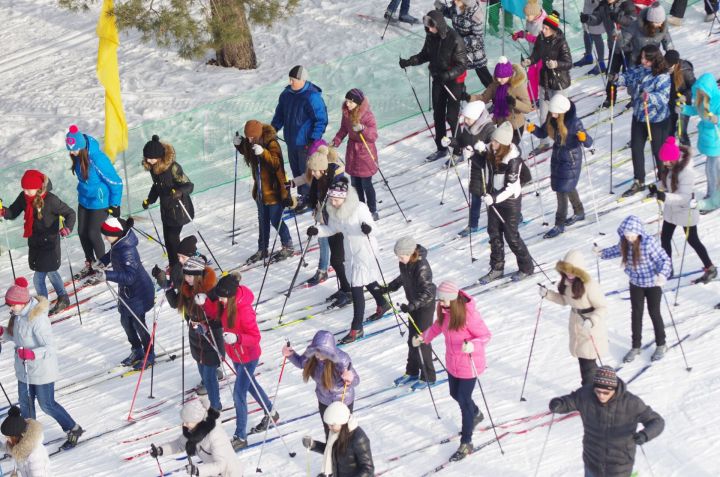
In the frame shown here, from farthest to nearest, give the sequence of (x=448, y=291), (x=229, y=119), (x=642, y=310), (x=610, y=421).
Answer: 1. (x=229, y=119)
2. (x=642, y=310)
3. (x=448, y=291)
4. (x=610, y=421)

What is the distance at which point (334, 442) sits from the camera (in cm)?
822

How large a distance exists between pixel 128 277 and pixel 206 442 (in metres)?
2.97

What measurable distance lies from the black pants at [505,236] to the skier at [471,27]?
3386 mm

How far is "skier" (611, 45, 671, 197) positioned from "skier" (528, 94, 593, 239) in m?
0.69

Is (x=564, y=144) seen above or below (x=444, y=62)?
below

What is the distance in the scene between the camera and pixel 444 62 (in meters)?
14.0

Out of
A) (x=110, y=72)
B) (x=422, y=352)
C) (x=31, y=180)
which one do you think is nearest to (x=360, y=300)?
(x=422, y=352)

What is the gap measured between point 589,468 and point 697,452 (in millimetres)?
1297

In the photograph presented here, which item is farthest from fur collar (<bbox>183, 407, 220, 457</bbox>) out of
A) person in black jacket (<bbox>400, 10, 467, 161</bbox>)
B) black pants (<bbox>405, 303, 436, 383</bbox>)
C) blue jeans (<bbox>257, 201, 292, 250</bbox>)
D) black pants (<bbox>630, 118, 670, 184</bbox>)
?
person in black jacket (<bbox>400, 10, 467, 161</bbox>)

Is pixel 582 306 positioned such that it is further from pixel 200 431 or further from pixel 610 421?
pixel 200 431

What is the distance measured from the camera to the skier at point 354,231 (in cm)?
1087

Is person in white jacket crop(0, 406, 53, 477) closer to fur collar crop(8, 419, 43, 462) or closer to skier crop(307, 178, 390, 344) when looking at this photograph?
fur collar crop(8, 419, 43, 462)

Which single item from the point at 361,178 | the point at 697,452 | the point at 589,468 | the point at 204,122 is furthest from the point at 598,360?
the point at 204,122

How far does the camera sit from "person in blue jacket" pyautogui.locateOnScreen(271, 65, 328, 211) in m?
13.3
